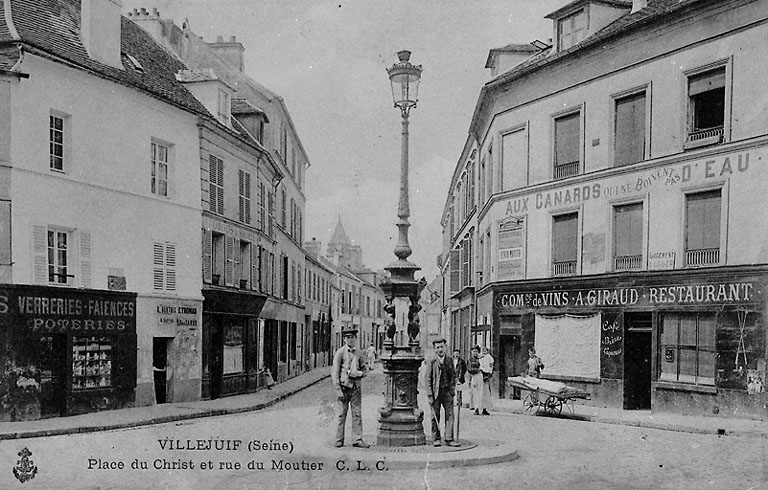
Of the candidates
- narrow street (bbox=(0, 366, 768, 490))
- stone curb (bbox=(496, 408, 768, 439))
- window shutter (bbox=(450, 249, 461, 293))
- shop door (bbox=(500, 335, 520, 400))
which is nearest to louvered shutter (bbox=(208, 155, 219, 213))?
narrow street (bbox=(0, 366, 768, 490))

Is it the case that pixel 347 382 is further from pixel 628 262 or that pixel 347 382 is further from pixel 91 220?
pixel 628 262

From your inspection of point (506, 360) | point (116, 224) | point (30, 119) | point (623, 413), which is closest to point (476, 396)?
point (623, 413)

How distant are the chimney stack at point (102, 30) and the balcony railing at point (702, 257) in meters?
13.2

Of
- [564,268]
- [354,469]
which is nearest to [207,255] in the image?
[564,268]

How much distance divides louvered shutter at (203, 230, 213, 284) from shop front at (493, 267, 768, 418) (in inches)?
309

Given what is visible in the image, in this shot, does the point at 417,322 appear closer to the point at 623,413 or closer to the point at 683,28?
the point at 623,413

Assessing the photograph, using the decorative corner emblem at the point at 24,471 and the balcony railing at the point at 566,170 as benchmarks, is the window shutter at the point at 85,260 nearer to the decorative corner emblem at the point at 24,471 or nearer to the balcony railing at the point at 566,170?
the decorative corner emblem at the point at 24,471

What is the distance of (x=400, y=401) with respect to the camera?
10.8 metres

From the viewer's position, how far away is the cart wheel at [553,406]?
17094mm

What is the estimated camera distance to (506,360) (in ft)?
72.4

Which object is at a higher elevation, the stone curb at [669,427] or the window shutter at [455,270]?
the window shutter at [455,270]

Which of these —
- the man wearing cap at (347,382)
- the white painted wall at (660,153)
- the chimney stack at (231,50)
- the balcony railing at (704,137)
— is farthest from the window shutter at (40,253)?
the chimney stack at (231,50)

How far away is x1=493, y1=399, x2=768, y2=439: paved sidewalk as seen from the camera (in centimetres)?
1444

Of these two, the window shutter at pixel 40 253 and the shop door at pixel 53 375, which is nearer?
the window shutter at pixel 40 253
